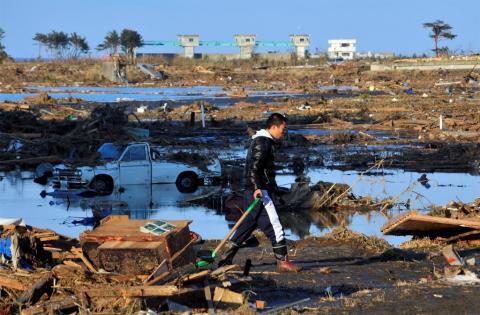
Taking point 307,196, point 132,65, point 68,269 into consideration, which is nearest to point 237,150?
point 307,196

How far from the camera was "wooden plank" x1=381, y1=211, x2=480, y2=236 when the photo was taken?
50.8ft

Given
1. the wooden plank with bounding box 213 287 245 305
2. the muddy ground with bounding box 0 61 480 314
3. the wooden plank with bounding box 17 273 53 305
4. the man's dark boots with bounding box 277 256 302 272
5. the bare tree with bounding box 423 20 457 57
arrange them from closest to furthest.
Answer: the wooden plank with bounding box 17 273 53 305, the wooden plank with bounding box 213 287 245 305, the muddy ground with bounding box 0 61 480 314, the man's dark boots with bounding box 277 256 302 272, the bare tree with bounding box 423 20 457 57

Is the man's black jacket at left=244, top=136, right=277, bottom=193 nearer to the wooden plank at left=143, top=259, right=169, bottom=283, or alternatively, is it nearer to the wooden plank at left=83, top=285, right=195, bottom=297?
the wooden plank at left=143, top=259, right=169, bottom=283

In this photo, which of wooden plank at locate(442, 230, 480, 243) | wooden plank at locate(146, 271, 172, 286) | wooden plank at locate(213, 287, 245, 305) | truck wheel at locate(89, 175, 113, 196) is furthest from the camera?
truck wheel at locate(89, 175, 113, 196)

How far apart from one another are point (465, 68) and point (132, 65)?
39.0m

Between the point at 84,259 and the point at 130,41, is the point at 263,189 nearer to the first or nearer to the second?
the point at 84,259

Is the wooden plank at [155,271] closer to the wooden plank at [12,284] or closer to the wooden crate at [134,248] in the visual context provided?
the wooden crate at [134,248]

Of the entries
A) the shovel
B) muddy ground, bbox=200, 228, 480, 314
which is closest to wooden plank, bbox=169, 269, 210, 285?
the shovel

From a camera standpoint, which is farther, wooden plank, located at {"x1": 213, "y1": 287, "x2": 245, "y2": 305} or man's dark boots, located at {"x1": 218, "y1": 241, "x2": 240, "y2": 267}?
man's dark boots, located at {"x1": 218, "y1": 241, "x2": 240, "y2": 267}

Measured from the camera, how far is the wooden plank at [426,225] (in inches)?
609

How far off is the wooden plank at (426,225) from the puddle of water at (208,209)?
2.53 feet

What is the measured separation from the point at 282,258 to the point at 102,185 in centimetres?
1280

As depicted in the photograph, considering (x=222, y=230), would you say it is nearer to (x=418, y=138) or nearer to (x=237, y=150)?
(x=237, y=150)

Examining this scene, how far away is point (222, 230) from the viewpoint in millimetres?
18625
